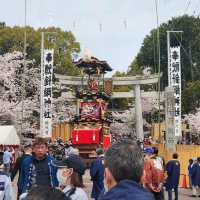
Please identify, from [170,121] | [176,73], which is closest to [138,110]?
[176,73]

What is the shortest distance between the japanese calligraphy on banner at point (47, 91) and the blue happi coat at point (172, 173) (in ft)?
60.9

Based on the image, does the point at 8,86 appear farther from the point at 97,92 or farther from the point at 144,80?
the point at 144,80

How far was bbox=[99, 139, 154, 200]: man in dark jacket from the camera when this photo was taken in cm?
286

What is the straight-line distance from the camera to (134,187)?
9.52ft

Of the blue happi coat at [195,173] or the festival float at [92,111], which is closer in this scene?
the blue happi coat at [195,173]

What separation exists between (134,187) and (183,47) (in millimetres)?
56394

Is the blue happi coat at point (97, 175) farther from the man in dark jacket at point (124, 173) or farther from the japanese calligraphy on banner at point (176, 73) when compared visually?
the japanese calligraphy on banner at point (176, 73)

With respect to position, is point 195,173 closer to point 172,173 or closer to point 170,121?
point 172,173

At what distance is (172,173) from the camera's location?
14.9m

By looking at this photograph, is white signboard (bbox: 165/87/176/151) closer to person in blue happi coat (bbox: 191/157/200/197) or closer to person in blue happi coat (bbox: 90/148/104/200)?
person in blue happi coat (bbox: 191/157/200/197)

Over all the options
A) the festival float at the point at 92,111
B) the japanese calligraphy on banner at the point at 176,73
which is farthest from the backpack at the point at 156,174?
the festival float at the point at 92,111

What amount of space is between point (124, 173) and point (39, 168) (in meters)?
4.93

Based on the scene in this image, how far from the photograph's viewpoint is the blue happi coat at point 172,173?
14.8m

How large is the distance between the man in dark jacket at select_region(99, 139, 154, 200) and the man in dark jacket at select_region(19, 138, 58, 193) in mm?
4476
